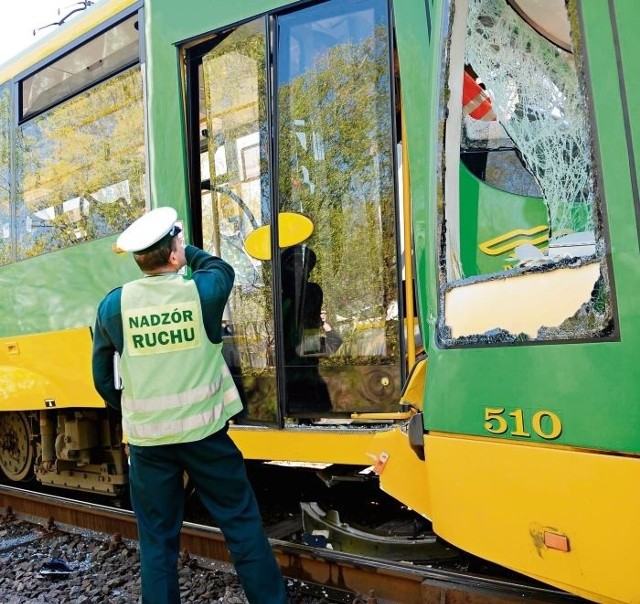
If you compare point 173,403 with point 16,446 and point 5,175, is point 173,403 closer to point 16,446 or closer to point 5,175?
point 5,175

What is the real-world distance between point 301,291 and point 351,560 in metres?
1.34

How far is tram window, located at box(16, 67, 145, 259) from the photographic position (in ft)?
14.5

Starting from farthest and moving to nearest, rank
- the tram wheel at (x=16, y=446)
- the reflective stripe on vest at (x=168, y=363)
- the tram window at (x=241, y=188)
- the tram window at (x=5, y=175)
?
the tram wheel at (x=16, y=446) < the tram window at (x=5, y=175) < the tram window at (x=241, y=188) < the reflective stripe on vest at (x=168, y=363)

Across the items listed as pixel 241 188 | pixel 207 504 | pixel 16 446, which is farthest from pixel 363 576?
pixel 16 446

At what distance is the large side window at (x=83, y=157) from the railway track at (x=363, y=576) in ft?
6.29

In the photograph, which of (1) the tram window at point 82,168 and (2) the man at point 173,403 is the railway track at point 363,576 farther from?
(1) the tram window at point 82,168

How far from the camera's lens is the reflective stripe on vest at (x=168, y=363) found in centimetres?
288

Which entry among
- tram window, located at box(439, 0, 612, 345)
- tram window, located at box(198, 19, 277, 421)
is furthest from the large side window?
tram window, located at box(439, 0, 612, 345)

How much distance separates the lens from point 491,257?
2656mm

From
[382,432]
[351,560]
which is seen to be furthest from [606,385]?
[351,560]

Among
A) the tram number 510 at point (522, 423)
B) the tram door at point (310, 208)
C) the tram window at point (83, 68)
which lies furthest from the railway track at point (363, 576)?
the tram window at point (83, 68)

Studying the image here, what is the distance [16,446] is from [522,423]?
16.2ft

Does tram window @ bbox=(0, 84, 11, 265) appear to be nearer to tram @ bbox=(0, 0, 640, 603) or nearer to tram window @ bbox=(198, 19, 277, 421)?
tram @ bbox=(0, 0, 640, 603)

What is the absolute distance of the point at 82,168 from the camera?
481 centimetres
